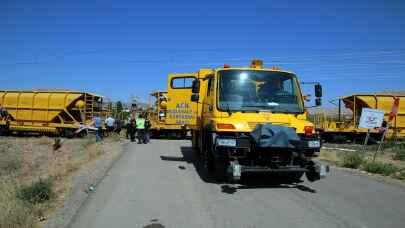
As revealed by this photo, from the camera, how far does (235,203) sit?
738 cm

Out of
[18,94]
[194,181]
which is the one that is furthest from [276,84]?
[18,94]

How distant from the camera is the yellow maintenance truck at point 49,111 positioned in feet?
83.8

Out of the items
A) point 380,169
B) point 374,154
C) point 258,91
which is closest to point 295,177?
A: point 258,91

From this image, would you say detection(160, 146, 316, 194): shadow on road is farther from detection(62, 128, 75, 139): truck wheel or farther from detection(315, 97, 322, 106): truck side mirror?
detection(62, 128, 75, 139): truck wheel

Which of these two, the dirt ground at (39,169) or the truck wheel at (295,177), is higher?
the truck wheel at (295,177)

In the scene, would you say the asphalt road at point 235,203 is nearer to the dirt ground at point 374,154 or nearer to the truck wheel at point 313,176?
the truck wheel at point 313,176

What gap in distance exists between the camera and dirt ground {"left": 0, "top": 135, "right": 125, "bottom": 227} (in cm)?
663

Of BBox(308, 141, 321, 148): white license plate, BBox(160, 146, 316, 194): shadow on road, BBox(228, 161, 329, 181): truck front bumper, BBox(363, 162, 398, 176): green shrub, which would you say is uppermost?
BBox(308, 141, 321, 148): white license plate

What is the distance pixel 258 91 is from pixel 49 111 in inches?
776

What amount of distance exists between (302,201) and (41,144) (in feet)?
59.8

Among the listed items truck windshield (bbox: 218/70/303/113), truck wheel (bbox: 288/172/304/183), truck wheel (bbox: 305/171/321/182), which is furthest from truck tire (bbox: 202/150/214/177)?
truck wheel (bbox: 305/171/321/182)

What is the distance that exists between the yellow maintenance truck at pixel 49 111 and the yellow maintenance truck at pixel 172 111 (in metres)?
4.04

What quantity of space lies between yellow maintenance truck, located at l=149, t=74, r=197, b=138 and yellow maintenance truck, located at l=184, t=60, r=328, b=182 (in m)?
9.50

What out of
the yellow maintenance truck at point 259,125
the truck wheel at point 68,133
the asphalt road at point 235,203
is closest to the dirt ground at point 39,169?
the asphalt road at point 235,203
